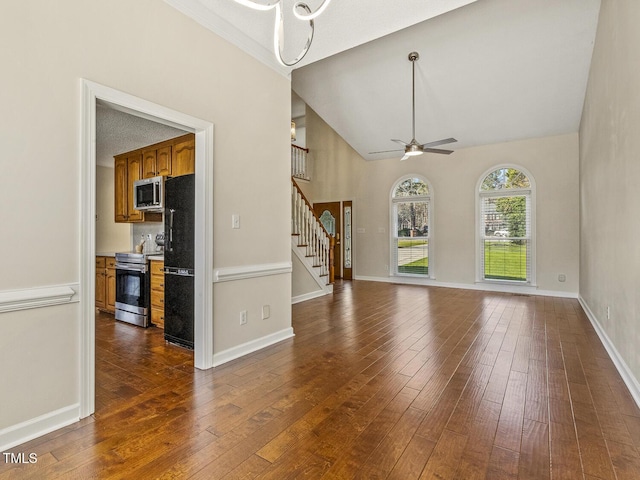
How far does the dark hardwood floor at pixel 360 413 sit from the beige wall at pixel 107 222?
257cm

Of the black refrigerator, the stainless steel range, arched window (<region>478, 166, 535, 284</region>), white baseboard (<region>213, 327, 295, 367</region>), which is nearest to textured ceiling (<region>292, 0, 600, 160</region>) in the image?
arched window (<region>478, 166, 535, 284</region>)

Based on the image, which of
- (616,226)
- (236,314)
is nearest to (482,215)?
(616,226)

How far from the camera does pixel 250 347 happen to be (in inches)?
126

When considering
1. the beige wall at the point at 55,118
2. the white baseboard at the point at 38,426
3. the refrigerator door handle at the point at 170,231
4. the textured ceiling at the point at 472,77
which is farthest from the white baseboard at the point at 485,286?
the white baseboard at the point at 38,426

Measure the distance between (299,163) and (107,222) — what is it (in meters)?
4.85

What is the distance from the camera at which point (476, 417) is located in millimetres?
2064

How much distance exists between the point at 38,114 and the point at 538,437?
11.1 ft

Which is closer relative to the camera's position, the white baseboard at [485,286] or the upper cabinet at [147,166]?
the upper cabinet at [147,166]

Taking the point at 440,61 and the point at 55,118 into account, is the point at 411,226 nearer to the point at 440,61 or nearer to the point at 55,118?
the point at 440,61

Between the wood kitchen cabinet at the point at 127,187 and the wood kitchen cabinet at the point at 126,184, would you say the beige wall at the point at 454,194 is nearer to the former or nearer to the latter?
the wood kitchen cabinet at the point at 127,187

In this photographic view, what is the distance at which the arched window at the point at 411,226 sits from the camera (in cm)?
742

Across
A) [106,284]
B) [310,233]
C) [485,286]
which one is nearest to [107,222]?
[106,284]

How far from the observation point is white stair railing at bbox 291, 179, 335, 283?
232 inches

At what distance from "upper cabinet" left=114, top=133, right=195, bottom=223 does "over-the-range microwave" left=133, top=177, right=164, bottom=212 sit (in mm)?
155
